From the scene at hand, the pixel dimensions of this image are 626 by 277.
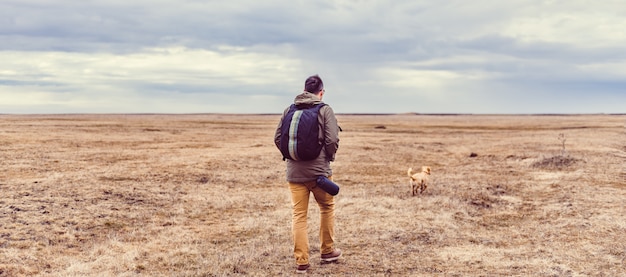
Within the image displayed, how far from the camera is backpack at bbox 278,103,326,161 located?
6.73m

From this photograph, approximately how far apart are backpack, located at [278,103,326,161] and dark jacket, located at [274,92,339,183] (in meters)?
0.08

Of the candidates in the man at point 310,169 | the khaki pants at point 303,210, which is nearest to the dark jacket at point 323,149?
the man at point 310,169

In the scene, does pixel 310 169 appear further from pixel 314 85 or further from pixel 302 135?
pixel 314 85

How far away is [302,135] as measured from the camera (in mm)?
6742

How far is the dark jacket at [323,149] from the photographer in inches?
267

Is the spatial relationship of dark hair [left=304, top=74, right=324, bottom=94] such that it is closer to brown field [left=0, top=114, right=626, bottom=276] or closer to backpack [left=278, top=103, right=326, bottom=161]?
backpack [left=278, top=103, right=326, bottom=161]

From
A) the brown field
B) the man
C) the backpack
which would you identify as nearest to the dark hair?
the man

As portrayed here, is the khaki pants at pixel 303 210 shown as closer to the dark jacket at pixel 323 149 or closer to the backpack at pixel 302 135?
the dark jacket at pixel 323 149

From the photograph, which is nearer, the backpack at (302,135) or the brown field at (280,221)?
the backpack at (302,135)

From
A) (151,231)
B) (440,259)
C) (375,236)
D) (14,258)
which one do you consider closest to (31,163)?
(151,231)

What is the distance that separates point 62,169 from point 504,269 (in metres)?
14.9

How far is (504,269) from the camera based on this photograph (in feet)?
24.6

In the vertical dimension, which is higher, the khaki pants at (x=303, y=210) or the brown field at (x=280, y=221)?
the khaki pants at (x=303, y=210)

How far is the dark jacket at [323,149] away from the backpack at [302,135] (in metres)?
0.08
